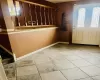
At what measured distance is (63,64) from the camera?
286 centimetres

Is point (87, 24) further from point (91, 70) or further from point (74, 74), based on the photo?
point (74, 74)

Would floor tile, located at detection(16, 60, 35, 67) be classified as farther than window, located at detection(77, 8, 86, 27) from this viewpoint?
No

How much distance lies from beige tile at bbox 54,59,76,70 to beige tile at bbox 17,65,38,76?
666mm

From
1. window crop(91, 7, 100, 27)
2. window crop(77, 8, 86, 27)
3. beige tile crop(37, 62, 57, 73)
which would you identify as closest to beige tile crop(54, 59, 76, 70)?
beige tile crop(37, 62, 57, 73)

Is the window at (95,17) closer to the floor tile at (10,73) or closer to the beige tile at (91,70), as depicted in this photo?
the beige tile at (91,70)

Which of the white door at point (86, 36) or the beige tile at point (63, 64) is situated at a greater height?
the white door at point (86, 36)

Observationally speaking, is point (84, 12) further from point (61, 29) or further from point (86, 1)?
point (61, 29)

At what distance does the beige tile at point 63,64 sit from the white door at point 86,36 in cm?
222

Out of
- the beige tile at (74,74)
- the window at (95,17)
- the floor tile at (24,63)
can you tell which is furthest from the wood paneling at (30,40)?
the window at (95,17)

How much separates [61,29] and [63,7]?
45.2 inches

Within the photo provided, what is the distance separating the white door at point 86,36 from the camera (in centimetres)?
462

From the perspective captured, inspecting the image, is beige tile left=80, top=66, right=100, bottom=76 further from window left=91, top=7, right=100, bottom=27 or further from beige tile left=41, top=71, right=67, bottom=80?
window left=91, top=7, right=100, bottom=27

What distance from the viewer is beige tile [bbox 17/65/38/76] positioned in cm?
241

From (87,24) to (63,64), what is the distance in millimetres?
2748
